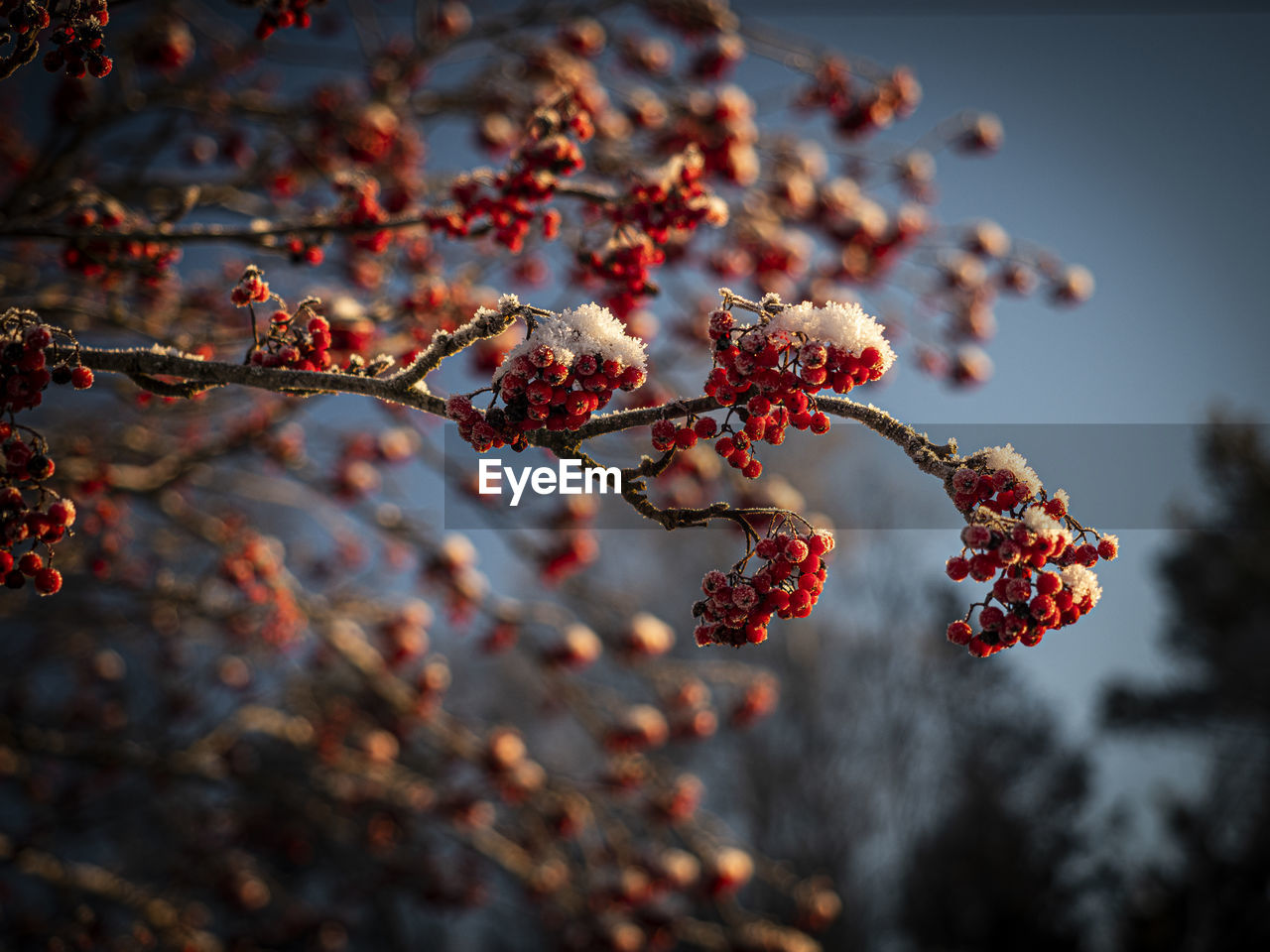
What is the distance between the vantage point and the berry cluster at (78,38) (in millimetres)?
1387

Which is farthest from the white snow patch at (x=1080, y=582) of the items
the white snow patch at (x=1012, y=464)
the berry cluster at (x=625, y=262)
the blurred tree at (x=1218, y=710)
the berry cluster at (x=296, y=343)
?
the blurred tree at (x=1218, y=710)

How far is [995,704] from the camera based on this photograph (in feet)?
32.8

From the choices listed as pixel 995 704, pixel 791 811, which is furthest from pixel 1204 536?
pixel 791 811

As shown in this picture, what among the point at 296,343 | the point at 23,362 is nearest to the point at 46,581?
the point at 23,362

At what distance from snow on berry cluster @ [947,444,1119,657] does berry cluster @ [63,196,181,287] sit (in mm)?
2038

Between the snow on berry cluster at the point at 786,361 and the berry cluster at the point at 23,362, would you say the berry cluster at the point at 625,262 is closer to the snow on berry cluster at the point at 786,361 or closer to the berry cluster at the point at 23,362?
the snow on berry cluster at the point at 786,361

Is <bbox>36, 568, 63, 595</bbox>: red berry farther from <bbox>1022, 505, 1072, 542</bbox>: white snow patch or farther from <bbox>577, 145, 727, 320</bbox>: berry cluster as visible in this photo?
<bbox>1022, 505, 1072, 542</bbox>: white snow patch

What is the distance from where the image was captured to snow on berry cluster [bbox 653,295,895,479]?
1.16 metres

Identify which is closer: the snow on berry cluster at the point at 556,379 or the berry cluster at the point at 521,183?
the snow on berry cluster at the point at 556,379

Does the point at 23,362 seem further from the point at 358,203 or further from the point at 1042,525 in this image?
the point at 1042,525

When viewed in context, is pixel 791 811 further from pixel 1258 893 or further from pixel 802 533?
pixel 802 533

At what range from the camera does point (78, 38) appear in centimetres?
142

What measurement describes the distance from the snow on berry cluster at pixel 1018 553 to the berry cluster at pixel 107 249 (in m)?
2.04

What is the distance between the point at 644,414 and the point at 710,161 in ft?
7.67
